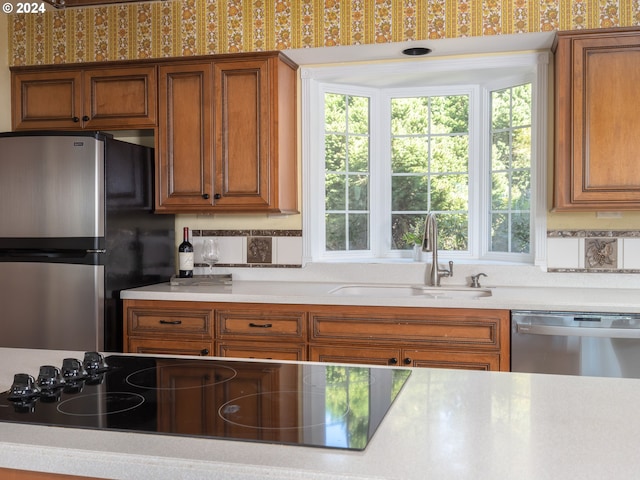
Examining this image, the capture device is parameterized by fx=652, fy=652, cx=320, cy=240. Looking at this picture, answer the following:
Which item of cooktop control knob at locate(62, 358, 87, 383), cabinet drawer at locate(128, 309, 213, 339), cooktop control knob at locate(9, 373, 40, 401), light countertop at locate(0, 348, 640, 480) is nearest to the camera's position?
light countertop at locate(0, 348, 640, 480)

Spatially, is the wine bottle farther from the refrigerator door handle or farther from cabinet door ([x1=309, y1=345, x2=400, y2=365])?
cabinet door ([x1=309, y1=345, x2=400, y2=365])

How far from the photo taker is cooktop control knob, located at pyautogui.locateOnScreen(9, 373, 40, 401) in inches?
51.1

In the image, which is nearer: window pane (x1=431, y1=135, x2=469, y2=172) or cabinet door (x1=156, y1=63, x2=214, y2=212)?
cabinet door (x1=156, y1=63, x2=214, y2=212)

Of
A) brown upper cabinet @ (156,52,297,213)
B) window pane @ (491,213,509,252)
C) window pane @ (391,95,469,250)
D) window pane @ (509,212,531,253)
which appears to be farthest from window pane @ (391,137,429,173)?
brown upper cabinet @ (156,52,297,213)

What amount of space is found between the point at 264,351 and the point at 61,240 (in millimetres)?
1135

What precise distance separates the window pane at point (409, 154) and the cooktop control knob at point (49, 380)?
112 inches

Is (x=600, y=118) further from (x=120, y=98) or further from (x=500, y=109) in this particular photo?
(x=120, y=98)

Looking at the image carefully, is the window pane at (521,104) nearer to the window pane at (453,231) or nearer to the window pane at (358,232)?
the window pane at (453,231)

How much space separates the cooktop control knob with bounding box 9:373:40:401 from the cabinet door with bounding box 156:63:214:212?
223 cm

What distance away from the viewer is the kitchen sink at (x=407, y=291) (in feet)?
11.3

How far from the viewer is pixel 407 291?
360 cm

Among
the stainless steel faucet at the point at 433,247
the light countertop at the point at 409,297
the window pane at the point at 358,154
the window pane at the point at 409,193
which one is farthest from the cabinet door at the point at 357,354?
the window pane at the point at 358,154

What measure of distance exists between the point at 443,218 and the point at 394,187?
35 cm

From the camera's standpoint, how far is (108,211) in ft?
10.5
